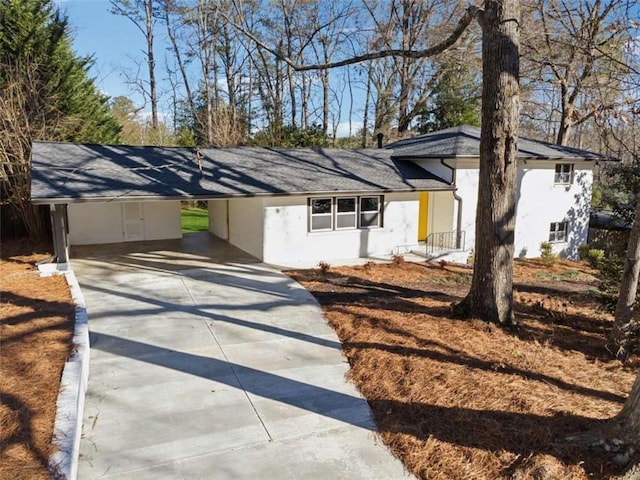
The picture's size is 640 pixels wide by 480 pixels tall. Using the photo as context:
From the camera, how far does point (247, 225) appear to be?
1463cm

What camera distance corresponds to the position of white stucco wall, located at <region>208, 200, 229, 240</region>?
16797 mm

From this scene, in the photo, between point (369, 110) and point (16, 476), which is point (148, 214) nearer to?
point (16, 476)

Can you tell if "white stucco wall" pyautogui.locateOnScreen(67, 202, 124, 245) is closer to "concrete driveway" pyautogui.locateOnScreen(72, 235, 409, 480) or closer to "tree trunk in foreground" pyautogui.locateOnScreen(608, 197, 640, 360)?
"concrete driveway" pyautogui.locateOnScreen(72, 235, 409, 480)

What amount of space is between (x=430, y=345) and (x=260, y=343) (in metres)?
2.69

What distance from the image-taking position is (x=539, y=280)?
13.4 metres

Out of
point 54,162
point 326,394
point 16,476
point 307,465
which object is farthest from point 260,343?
point 54,162

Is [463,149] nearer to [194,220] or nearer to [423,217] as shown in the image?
[423,217]

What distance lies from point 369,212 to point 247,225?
3.85m

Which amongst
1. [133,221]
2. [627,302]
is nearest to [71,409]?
[627,302]

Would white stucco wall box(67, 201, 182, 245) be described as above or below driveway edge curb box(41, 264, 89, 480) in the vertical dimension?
above

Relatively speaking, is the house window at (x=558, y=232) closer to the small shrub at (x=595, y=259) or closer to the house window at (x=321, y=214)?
the small shrub at (x=595, y=259)

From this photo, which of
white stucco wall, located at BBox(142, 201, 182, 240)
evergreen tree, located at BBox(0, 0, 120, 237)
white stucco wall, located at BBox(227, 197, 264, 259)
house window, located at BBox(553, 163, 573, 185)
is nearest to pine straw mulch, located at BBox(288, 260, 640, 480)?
white stucco wall, located at BBox(227, 197, 264, 259)

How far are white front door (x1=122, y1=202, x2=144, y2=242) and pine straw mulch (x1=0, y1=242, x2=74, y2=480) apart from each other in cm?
552

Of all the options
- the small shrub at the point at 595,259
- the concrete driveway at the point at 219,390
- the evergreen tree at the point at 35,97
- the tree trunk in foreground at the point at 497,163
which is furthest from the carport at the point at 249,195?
the tree trunk in foreground at the point at 497,163
